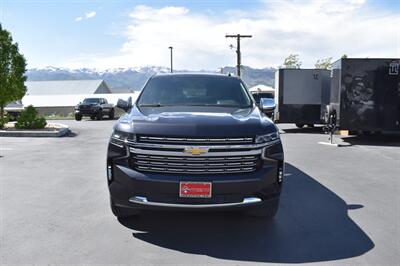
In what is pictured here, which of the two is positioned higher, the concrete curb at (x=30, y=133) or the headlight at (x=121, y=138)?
the headlight at (x=121, y=138)

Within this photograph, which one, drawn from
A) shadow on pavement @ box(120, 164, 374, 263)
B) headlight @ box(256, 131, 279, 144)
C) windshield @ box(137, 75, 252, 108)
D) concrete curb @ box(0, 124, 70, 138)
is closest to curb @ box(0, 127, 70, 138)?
concrete curb @ box(0, 124, 70, 138)

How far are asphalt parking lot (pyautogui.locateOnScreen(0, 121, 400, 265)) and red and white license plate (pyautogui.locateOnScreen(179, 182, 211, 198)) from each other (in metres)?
0.57

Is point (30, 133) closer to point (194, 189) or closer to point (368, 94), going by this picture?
point (368, 94)

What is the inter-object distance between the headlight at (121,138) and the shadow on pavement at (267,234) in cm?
107

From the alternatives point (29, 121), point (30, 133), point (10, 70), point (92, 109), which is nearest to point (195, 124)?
point (30, 133)

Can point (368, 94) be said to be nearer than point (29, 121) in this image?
Yes

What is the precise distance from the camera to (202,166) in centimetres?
405

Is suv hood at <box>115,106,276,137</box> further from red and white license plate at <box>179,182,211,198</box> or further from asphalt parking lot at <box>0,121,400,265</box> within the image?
asphalt parking lot at <box>0,121,400,265</box>

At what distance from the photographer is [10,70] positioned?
689 inches

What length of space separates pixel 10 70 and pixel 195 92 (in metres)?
14.6

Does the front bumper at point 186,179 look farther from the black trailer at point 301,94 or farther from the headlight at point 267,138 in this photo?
the black trailer at point 301,94

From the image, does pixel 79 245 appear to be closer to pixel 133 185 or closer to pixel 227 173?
pixel 133 185

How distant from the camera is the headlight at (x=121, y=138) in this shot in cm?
413

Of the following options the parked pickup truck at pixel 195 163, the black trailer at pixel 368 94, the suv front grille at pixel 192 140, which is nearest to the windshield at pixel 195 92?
the parked pickup truck at pixel 195 163
